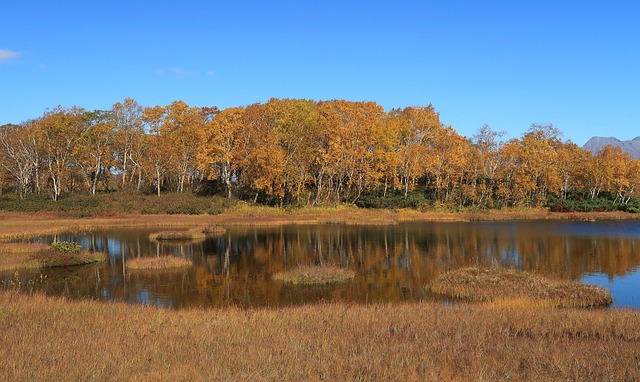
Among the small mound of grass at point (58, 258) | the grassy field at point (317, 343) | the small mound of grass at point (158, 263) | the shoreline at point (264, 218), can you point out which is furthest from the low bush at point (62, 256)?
the shoreline at point (264, 218)

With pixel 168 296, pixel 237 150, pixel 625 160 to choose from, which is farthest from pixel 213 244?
pixel 625 160

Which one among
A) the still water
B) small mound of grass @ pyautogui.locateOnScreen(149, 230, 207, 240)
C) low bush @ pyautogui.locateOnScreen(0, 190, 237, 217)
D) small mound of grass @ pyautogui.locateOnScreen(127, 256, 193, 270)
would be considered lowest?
the still water

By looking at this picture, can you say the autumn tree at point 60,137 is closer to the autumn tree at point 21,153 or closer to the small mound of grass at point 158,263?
the autumn tree at point 21,153

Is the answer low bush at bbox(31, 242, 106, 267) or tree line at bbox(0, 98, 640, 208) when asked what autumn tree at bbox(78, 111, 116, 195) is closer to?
tree line at bbox(0, 98, 640, 208)

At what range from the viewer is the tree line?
79.1 metres

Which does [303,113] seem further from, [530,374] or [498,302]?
[530,374]

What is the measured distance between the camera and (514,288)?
2431cm

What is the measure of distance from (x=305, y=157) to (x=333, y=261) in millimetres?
45761

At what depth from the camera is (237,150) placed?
80062 millimetres

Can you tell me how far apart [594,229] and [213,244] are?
144 feet

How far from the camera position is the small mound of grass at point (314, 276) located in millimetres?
27734

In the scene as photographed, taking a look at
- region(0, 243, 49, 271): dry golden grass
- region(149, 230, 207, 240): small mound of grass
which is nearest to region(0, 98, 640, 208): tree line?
region(149, 230, 207, 240): small mound of grass

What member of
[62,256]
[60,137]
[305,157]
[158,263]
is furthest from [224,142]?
[158,263]

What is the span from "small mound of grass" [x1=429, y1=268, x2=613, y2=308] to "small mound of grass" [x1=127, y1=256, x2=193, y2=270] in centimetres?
1634
